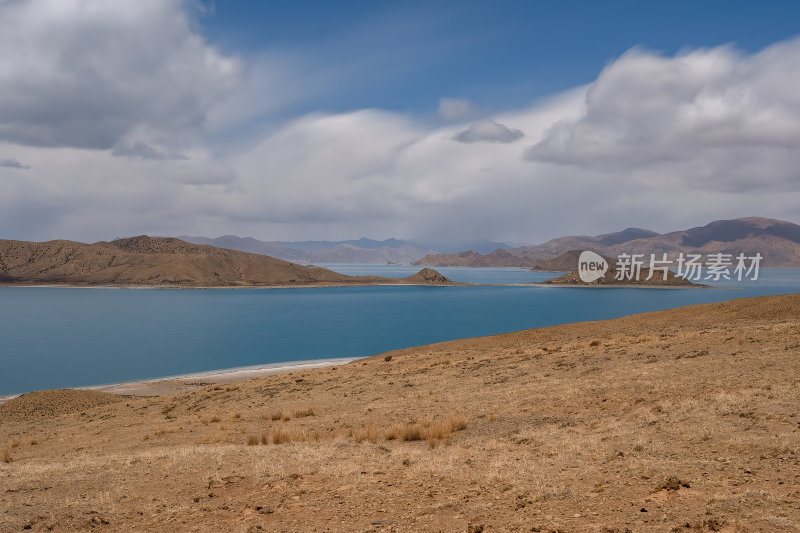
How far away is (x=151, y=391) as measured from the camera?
106 ft

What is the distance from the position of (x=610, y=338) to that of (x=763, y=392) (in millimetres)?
14097

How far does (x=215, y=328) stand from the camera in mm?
76562

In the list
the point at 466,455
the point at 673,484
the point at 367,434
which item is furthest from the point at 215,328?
the point at 673,484

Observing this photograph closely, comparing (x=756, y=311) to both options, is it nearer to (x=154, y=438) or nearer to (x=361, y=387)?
(x=361, y=387)

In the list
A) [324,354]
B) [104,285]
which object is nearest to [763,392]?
[324,354]

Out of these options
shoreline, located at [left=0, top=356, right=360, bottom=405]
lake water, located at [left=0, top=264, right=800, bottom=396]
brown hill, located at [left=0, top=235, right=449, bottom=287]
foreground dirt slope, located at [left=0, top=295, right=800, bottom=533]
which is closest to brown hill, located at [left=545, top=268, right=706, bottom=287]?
brown hill, located at [left=0, top=235, right=449, bottom=287]

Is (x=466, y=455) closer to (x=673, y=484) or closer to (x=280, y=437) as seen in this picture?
(x=673, y=484)

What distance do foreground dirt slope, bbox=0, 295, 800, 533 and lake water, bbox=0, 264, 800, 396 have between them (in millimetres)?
31034

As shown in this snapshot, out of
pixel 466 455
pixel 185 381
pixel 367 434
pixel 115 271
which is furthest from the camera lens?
pixel 115 271

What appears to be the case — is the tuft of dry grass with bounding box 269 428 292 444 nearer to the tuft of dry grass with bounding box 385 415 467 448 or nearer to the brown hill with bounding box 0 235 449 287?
the tuft of dry grass with bounding box 385 415 467 448

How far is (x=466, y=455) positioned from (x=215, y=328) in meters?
73.7

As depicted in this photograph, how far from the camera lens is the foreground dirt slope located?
20.9ft

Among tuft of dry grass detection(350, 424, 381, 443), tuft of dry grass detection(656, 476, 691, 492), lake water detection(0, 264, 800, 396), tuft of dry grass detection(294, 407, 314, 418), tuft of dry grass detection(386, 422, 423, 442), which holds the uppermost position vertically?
tuft of dry grass detection(656, 476, 691, 492)

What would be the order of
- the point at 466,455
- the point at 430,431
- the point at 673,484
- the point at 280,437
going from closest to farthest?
the point at 673,484 < the point at 466,455 < the point at 430,431 < the point at 280,437
